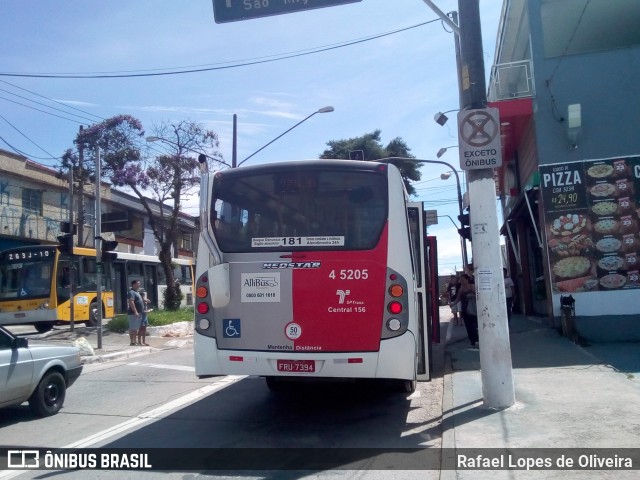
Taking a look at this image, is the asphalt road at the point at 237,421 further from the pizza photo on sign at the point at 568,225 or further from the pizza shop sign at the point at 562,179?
the pizza shop sign at the point at 562,179

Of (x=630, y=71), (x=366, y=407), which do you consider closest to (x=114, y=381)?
(x=366, y=407)

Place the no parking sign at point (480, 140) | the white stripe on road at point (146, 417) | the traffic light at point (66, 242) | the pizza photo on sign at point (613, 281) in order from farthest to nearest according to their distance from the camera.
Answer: the traffic light at point (66, 242) < the pizza photo on sign at point (613, 281) < the no parking sign at point (480, 140) < the white stripe on road at point (146, 417)

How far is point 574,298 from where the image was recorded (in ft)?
45.2

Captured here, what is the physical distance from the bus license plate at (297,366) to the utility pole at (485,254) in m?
2.32

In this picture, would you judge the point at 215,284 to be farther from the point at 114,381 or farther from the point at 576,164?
the point at 576,164

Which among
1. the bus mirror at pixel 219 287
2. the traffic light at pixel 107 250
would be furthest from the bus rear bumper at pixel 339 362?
the traffic light at pixel 107 250

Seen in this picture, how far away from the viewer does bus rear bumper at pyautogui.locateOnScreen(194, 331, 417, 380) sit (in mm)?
6680

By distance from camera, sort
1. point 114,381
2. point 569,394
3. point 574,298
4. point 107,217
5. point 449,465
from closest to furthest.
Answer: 1. point 449,465
2. point 569,394
3. point 114,381
4. point 574,298
5. point 107,217

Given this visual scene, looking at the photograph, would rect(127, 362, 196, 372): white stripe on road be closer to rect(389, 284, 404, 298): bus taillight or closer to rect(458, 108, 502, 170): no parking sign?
rect(389, 284, 404, 298): bus taillight

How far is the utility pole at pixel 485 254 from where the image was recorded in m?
7.75

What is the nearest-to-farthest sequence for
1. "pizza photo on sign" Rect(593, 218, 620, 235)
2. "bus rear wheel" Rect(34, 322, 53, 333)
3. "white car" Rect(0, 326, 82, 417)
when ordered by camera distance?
1. "white car" Rect(0, 326, 82, 417)
2. "pizza photo on sign" Rect(593, 218, 620, 235)
3. "bus rear wheel" Rect(34, 322, 53, 333)

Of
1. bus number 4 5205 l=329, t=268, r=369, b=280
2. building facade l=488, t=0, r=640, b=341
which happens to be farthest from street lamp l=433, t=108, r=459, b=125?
bus number 4 5205 l=329, t=268, r=369, b=280

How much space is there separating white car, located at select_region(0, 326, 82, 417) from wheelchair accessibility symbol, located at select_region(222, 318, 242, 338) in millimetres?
2759

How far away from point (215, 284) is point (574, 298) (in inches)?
376
